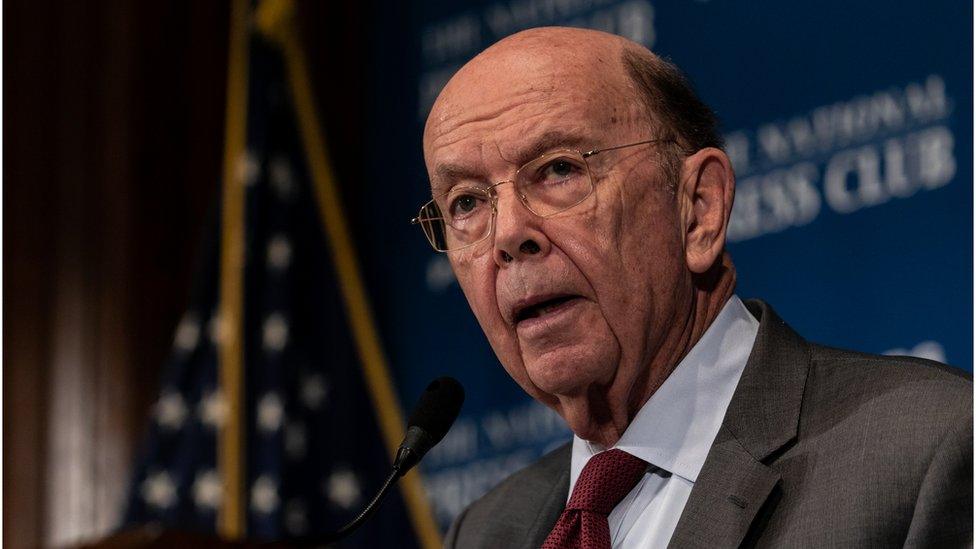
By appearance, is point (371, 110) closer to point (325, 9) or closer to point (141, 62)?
point (325, 9)

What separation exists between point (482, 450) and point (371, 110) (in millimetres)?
1227

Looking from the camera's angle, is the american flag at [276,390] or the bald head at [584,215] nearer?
the bald head at [584,215]

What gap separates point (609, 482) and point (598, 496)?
0.09 ft

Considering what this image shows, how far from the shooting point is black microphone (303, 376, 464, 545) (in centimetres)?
200

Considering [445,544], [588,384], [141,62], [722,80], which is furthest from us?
[141,62]

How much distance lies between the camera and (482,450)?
370 centimetres

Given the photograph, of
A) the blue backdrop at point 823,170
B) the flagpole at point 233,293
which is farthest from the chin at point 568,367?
the flagpole at point 233,293

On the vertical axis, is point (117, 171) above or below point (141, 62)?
below

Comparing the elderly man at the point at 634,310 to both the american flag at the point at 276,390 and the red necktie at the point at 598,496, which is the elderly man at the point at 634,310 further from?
the american flag at the point at 276,390

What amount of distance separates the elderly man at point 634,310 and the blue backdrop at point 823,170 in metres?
0.84

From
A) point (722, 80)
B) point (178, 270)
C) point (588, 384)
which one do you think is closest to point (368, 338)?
point (178, 270)

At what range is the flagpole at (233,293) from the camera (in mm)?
3676

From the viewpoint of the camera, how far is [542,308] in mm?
2033

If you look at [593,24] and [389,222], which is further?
[389,222]
